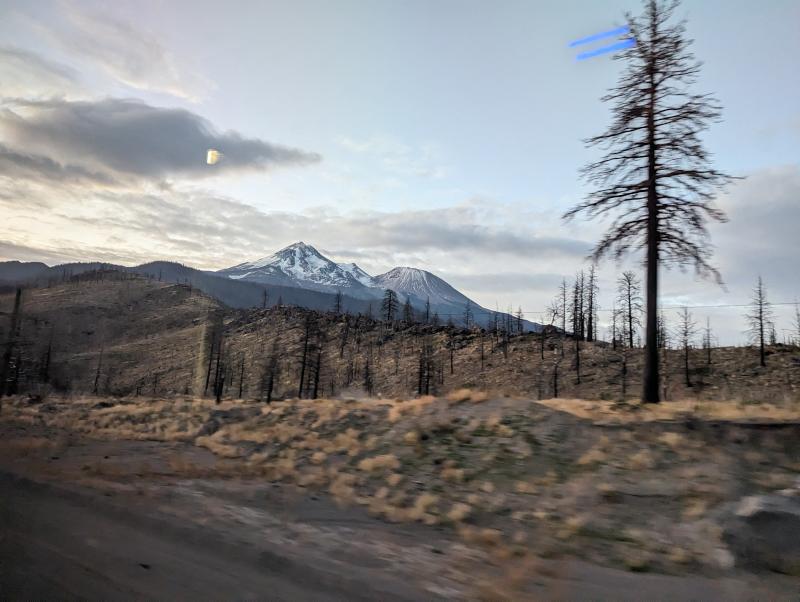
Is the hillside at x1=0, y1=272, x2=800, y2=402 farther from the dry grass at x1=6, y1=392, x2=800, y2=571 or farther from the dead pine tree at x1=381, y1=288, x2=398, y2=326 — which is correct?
the dry grass at x1=6, y1=392, x2=800, y2=571

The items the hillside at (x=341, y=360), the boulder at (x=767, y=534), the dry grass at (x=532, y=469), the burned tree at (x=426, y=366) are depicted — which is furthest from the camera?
the burned tree at (x=426, y=366)

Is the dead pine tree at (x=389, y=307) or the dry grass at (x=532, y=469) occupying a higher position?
the dead pine tree at (x=389, y=307)

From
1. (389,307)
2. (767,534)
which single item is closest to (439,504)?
(767,534)

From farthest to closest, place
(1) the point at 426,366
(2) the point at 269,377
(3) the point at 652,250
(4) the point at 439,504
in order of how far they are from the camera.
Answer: (1) the point at 426,366, (2) the point at 269,377, (3) the point at 652,250, (4) the point at 439,504

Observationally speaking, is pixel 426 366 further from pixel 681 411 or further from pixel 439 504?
pixel 439 504

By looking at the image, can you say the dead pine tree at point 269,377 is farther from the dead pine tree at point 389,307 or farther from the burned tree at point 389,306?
the burned tree at point 389,306

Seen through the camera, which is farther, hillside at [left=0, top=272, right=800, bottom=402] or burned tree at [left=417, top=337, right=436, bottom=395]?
burned tree at [left=417, top=337, right=436, bottom=395]

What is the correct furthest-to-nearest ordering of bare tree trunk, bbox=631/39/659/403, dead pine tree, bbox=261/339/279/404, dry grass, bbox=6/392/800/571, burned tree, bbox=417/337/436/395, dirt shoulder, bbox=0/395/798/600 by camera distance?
burned tree, bbox=417/337/436/395 → dead pine tree, bbox=261/339/279/404 → bare tree trunk, bbox=631/39/659/403 → dry grass, bbox=6/392/800/571 → dirt shoulder, bbox=0/395/798/600

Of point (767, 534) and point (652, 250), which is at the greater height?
point (652, 250)

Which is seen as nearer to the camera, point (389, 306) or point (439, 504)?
point (439, 504)

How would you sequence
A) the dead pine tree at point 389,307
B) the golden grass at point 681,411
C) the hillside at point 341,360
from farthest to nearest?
the dead pine tree at point 389,307 → the hillside at point 341,360 → the golden grass at point 681,411

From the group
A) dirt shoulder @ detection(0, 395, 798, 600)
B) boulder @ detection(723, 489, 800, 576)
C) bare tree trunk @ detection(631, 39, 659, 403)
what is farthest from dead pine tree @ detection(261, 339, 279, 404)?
boulder @ detection(723, 489, 800, 576)

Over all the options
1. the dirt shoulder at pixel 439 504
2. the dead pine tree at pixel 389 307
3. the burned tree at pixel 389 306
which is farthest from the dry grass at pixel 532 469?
the burned tree at pixel 389 306

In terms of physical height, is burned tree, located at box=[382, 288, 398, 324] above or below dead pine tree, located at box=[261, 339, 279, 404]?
above
